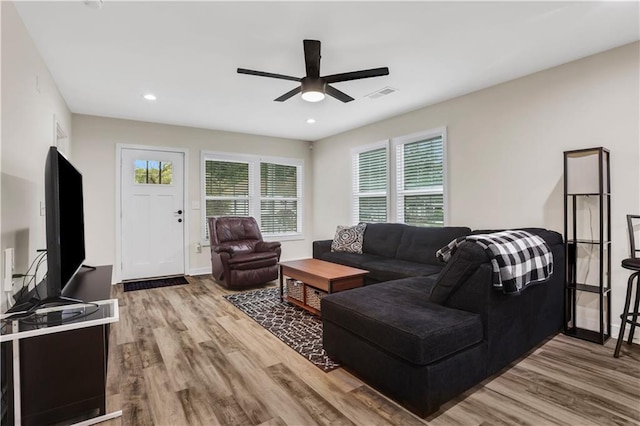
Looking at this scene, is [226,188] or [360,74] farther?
[226,188]

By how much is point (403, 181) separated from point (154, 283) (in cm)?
403

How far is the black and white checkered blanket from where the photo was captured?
6.40 ft

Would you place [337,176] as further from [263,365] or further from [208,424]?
[208,424]

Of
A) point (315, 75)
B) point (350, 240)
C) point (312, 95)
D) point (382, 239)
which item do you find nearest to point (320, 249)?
point (350, 240)

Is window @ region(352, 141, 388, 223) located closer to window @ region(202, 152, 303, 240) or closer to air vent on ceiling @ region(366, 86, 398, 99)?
air vent on ceiling @ region(366, 86, 398, 99)

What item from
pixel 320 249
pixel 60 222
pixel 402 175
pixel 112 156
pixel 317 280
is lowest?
pixel 317 280

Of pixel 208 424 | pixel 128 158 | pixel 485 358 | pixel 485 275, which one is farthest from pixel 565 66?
pixel 128 158

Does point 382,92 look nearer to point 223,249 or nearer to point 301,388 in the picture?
point 223,249

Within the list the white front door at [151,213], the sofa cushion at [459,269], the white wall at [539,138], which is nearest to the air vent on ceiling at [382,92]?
the white wall at [539,138]

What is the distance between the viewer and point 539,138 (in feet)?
10.6

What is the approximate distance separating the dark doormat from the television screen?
7.20 ft

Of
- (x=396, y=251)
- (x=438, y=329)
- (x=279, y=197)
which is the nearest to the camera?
(x=438, y=329)

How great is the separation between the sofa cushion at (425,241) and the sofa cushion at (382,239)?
Answer: 0.10 meters

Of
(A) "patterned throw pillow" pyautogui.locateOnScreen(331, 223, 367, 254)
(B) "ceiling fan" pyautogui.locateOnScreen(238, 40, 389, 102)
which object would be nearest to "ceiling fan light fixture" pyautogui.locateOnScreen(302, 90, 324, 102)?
(B) "ceiling fan" pyautogui.locateOnScreen(238, 40, 389, 102)
